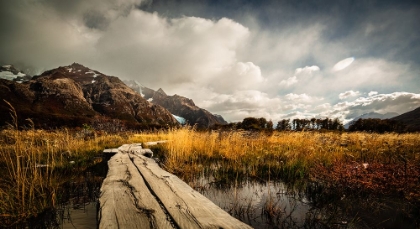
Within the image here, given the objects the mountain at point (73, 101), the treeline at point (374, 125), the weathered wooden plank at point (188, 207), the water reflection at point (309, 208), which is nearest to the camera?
the weathered wooden plank at point (188, 207)

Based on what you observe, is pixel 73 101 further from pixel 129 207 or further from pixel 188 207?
pixel 188 207

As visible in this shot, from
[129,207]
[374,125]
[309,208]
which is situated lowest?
[309,208]

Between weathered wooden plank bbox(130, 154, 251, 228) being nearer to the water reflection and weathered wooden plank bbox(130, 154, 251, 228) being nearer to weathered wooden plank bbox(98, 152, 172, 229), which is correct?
weathered wooden plank bbox(98, 152, 172, 229)

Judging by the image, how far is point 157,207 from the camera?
169 centimetres

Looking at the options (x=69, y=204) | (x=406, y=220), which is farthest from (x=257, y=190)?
(x=69, y=204)

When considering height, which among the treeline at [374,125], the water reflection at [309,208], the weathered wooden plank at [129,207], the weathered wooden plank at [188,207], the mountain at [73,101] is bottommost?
the water reflection at [309,208]

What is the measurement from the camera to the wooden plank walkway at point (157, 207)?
139 cm

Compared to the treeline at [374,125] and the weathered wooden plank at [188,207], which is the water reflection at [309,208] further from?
the treeline at [374,125]

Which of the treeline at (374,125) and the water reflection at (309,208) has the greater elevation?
the treeline at (374,125)

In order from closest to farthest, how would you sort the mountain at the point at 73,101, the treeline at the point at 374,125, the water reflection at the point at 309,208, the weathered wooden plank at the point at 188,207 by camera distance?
the weathered wooden plank at the point at 188,207 → the water reflection at the point at 309,208 → the treeline at the point at 374,125 → the mountain at the point at 73,101

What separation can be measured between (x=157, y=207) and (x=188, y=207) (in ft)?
0.96

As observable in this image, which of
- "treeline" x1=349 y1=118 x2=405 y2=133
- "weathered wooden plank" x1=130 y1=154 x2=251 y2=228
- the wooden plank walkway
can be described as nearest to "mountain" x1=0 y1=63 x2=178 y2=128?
"treeline" x1=349 y1=118 x2=405 y2=133

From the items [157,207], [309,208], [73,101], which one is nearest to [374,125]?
[309,208]

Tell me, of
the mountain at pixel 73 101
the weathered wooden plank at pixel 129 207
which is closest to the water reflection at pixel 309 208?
the weathered wooden plank at pixel 129 207
